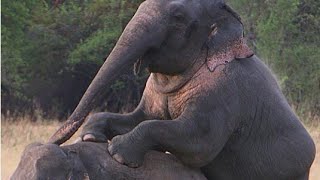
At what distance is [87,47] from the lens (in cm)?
1973

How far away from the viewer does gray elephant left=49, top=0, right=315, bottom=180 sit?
3021 millimetres

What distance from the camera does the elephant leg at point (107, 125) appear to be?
10.6ft

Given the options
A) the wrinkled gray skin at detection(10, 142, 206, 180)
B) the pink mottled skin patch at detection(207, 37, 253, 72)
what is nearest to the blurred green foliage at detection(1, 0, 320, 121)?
the pink mottled skin patch at detection(207, 37, 253, 72)

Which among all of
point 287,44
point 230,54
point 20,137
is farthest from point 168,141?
point 287,44

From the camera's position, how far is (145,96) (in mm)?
3363

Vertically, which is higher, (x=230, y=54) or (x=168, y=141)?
(x=230, y=54)

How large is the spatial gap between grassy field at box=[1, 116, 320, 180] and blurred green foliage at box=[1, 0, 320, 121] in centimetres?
151

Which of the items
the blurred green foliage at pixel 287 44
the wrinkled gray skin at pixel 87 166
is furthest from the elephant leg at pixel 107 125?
the blurred green foliage at pixel 287 44

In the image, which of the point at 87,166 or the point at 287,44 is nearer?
the point at 87,166

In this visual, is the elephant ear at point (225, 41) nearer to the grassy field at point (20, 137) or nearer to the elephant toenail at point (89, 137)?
the elephant toenail at point (89, 137)

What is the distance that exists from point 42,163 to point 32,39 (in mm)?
17775

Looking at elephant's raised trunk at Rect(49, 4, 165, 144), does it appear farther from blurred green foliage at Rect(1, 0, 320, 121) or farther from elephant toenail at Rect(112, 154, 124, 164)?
blurred green foliage at Rect(1, 0, 320, 121)

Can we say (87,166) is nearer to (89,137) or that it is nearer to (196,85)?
(89,137)

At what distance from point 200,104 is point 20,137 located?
11825mm
